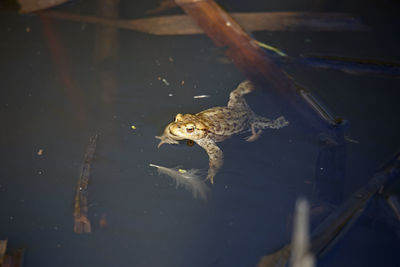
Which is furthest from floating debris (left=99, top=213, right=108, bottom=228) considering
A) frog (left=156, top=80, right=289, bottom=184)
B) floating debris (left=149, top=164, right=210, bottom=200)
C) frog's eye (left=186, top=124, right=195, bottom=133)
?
frog's eye (left=186, top=124, right=195, bottom=133)

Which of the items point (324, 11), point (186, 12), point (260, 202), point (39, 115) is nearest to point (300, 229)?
point (260, 202)

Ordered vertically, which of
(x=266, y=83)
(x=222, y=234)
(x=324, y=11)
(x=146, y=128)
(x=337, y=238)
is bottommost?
(x=222, y=234)

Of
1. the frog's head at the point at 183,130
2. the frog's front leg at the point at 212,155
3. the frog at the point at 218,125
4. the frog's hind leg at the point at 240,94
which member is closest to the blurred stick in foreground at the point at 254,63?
the frog's hind leg at the point at 240,94

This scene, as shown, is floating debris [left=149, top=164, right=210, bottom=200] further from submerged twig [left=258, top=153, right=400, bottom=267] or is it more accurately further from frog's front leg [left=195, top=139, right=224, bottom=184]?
submerged twig [left=258, top=153, right=400, bottom=267]

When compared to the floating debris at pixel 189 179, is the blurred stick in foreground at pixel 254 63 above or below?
above

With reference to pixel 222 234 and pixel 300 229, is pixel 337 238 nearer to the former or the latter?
pixel 300 229

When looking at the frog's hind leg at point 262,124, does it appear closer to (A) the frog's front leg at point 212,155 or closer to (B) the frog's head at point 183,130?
(A) the frog's front leg at point 212,155
